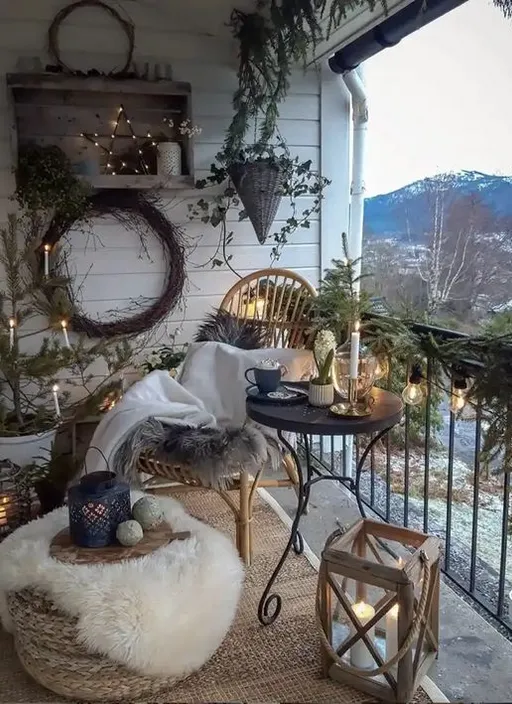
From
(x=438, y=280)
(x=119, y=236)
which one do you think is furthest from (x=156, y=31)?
(x=438, y=280)

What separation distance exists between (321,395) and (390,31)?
73.9 inches

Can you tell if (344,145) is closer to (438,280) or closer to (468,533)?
(438,280)

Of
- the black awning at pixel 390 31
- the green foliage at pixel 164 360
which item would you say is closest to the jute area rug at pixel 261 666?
the green foliage at pixel 164 360

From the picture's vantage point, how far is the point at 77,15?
3205 millimetres

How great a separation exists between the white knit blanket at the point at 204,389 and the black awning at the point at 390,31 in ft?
4.60

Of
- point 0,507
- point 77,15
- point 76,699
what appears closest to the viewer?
point 76,699

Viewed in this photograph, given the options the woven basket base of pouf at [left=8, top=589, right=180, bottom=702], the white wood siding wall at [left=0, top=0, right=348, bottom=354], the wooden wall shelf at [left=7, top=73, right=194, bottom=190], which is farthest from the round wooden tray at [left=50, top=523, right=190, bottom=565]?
the wooden wall shelf at [left=7, top=73, right=194, bottom=190]

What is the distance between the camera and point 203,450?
2.12 m

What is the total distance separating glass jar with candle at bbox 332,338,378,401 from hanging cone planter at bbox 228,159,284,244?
1.49 meters

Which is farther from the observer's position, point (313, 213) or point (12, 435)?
point (313, 213)

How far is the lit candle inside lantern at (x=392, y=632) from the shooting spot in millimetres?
1682

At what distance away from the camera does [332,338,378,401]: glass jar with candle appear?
1.96m

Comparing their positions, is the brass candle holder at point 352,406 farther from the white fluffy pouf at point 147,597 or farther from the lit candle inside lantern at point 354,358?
the white fluffy pouf at point 147,597

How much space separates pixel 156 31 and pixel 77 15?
40cm
